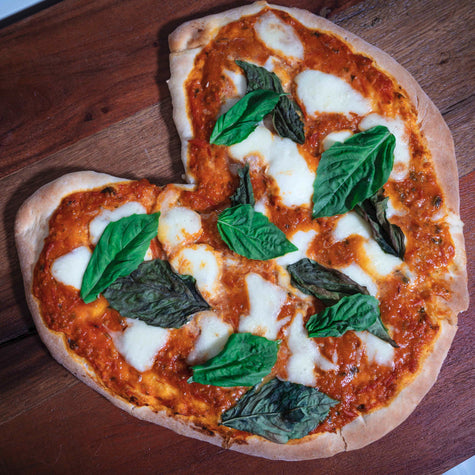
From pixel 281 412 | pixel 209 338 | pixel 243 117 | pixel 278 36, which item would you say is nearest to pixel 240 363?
pixel 209 338

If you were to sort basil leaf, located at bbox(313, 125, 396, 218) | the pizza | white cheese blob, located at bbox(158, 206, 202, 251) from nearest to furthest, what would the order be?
basil leaf, located at bbox(313, 125, 396, 218)
the pizza
white cheese blob, located at bbox(158, 206, 202, 251)

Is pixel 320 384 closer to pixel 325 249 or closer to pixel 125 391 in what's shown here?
pixel 325 249

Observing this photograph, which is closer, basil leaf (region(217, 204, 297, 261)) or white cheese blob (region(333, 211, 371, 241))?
basil leaf (region(217, 204, 297, 261))

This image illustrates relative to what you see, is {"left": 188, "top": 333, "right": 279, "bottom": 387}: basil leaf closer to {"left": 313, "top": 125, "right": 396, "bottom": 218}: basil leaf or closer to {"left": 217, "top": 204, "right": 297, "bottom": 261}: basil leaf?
{"left": 217, "top": 204, "right": 297, "bottom": 261}: basil leaf

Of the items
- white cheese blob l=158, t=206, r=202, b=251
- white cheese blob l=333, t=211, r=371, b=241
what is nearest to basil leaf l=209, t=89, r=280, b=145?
white cheese blob l=158, t=206, r=202, b=251

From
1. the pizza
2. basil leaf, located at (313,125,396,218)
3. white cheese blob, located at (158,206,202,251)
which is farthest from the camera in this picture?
white cheese blob, located at (158,206,202,251)

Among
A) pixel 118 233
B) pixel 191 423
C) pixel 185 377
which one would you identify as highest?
pixel 118 233

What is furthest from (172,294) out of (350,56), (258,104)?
(350,56)
